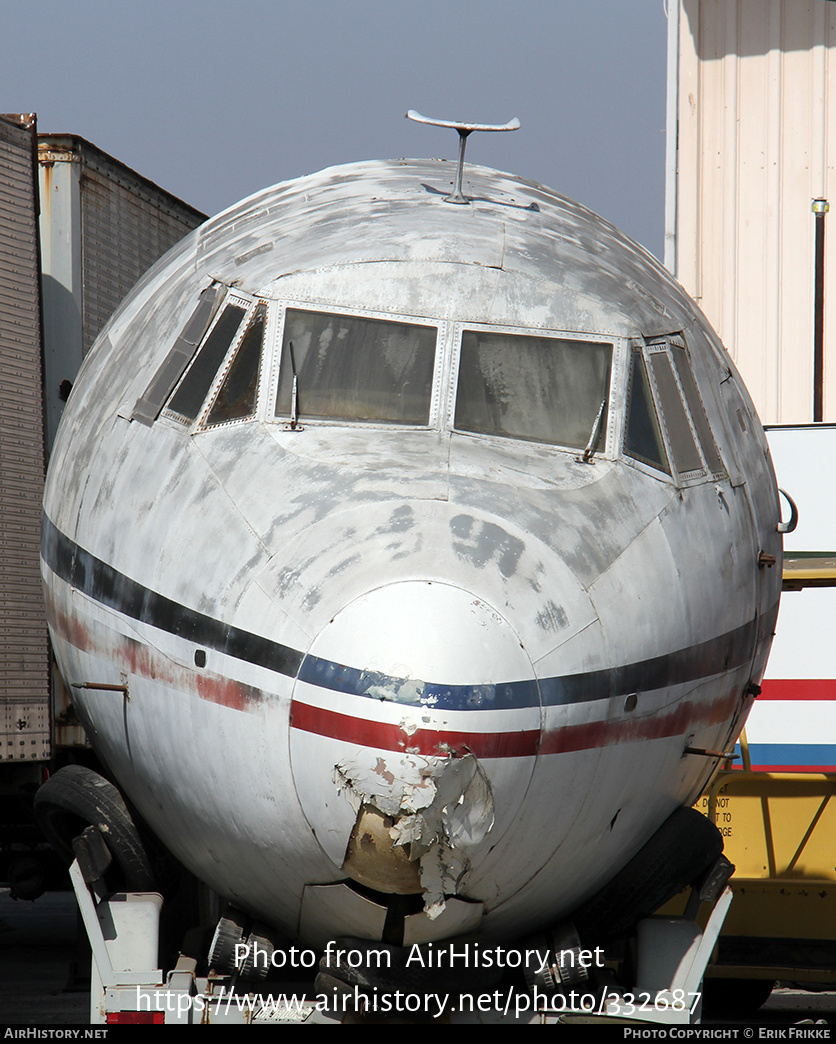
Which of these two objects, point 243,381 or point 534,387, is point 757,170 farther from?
point 243,381

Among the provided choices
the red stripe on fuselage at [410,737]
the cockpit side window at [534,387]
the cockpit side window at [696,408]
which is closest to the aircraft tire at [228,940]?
the red stripe on fuselage at [410,737]

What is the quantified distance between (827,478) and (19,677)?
274 inches

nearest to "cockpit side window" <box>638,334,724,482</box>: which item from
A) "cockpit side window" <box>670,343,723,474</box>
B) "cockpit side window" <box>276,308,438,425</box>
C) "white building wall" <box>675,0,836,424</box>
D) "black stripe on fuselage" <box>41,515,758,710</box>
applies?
"cockpit side window" <box>670,343,723,474</box>

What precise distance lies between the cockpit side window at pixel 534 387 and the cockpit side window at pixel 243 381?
0.90m

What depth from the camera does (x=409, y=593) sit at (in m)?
4.58

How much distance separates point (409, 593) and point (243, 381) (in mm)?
1741

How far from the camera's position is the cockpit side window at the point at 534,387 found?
5754 millimetres

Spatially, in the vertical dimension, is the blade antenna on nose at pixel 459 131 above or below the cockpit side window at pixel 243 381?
above

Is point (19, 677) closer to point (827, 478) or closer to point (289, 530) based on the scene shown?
point (289, 530)

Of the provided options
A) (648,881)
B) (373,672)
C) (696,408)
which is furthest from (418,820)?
(696,408)

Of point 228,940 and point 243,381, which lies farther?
point 243,381

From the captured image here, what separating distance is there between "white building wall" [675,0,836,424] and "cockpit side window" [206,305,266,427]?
11.3 meters

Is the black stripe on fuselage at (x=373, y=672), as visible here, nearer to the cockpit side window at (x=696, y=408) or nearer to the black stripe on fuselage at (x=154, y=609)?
the black stripe on fuselage at (x=154, y=609)

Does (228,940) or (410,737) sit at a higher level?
(410,737)
